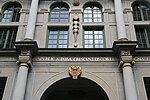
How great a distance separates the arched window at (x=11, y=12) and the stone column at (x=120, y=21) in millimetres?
8759

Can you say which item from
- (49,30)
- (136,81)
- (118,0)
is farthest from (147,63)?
(49,30)

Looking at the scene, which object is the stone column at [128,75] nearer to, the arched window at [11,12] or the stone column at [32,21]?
the stone column at [32,21]

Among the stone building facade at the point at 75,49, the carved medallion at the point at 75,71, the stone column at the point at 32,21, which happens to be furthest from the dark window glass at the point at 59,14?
the carved medallion at the point at 75,71

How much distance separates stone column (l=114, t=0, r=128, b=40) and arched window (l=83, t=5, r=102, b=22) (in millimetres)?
1747

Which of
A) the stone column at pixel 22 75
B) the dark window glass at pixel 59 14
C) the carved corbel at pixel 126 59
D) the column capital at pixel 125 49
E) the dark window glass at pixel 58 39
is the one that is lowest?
the stone column at pixel 22 75

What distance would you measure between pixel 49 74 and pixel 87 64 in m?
2.90

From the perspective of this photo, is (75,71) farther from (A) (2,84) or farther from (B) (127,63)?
(A) (2,84)

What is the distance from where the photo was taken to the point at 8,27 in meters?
22.9

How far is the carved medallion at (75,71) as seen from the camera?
63.4ft

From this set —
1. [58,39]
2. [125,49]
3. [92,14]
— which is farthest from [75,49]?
[92,14]

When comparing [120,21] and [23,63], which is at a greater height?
[120,21]

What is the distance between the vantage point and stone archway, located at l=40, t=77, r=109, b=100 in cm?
1983

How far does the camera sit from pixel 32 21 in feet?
72.4

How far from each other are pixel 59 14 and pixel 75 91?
275 inches
